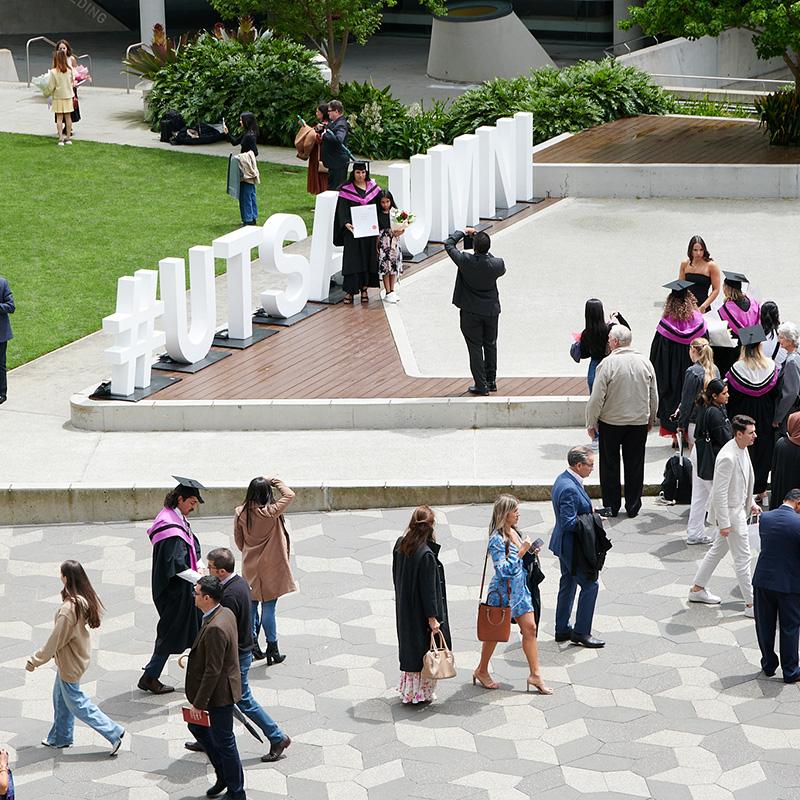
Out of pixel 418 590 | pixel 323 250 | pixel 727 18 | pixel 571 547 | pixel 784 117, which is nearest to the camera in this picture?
pixel 418 590

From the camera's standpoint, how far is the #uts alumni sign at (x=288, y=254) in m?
14.8

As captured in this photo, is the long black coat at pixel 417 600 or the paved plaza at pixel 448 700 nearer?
the paved plaza at pixel 448 700

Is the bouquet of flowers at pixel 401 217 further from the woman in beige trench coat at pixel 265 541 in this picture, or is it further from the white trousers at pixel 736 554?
the woman in beige trench coat at pixel 265 541

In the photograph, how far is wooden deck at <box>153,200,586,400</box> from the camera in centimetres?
1492

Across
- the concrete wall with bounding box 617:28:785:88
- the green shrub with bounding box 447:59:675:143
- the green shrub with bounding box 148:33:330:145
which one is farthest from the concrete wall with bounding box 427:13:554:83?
the green shrub with bounding box 447:59:675:143

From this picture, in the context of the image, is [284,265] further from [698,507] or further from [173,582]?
[173,582]

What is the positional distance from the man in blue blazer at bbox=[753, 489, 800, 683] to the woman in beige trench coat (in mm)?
3110

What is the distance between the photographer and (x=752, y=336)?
40.2 ft

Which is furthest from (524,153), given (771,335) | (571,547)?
(571,547)

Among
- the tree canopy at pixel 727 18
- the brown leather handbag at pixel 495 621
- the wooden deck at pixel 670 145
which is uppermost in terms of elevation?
the tree canopy at pixel 727 18

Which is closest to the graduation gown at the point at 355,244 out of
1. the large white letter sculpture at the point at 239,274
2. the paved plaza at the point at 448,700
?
the large white letter sculpture at the point at 239,274

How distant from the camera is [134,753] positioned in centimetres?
969

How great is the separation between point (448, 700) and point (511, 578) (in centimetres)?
96

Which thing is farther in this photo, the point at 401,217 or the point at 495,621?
the point at 401,217
